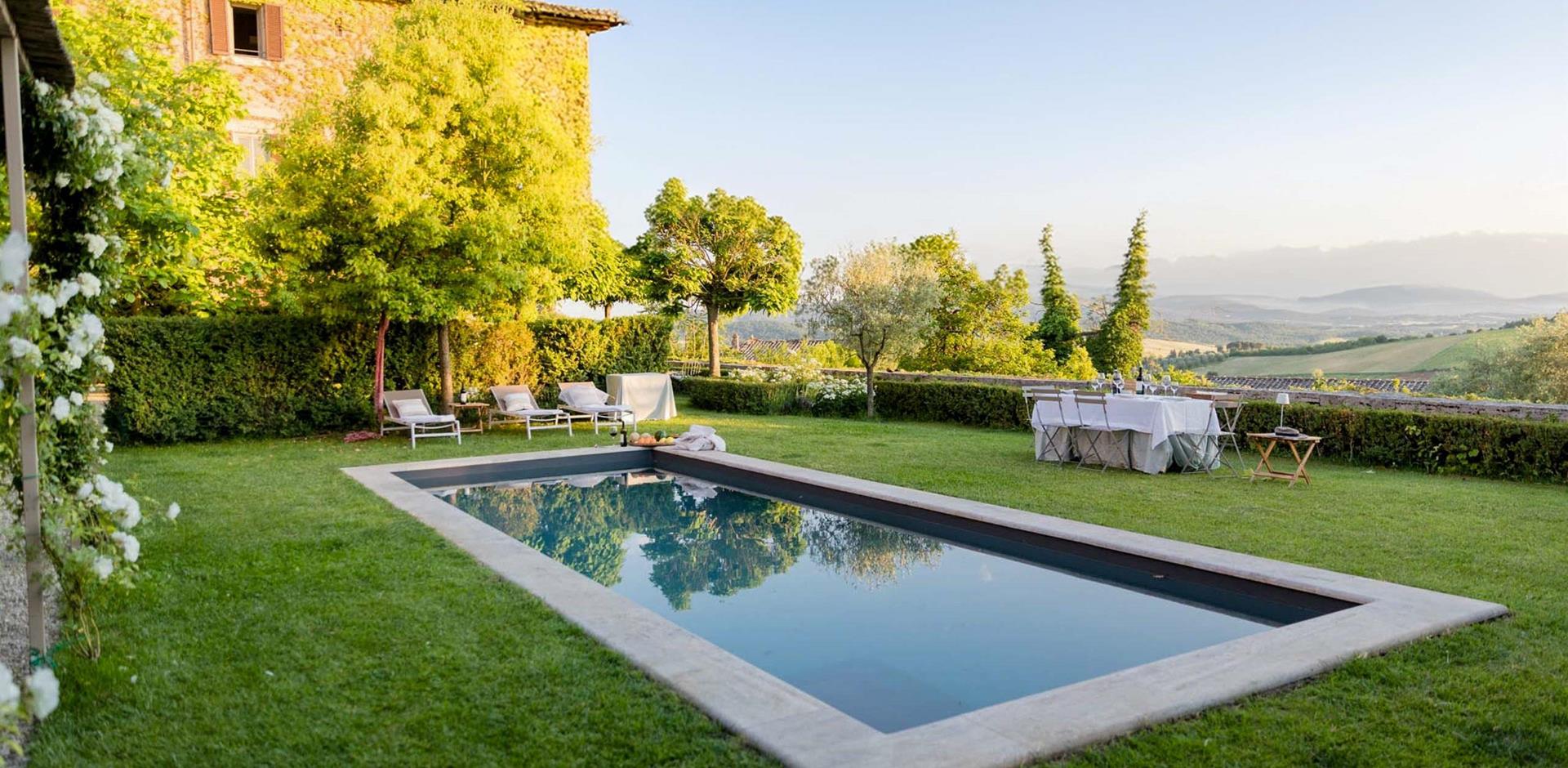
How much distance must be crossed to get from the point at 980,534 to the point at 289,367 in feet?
35.5

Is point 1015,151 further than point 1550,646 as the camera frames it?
Yes

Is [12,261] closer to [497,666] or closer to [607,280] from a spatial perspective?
[497,666]

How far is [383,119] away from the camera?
11.9 m

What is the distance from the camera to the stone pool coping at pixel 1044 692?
314 cm

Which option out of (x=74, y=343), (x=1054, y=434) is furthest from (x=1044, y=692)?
(x=1054, y=434)

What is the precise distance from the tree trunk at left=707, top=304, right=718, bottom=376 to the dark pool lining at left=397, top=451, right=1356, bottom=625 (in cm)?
958

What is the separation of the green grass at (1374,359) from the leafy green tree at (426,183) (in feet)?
89.9

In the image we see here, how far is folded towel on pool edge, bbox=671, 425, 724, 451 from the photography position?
457 inches

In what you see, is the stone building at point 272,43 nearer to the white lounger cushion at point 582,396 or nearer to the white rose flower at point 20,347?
the white lounger cushion at point 582,396

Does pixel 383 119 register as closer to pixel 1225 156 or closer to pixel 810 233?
pixel 810 233

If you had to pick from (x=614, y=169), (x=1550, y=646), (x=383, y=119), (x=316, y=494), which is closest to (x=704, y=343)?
(x=614, y=169)

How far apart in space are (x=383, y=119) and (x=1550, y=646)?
12.4 meters

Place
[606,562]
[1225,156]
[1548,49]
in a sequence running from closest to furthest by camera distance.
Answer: [606,562] → [1548,49] → [1225,156]

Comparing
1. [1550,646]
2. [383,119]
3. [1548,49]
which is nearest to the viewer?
[1550,646]
